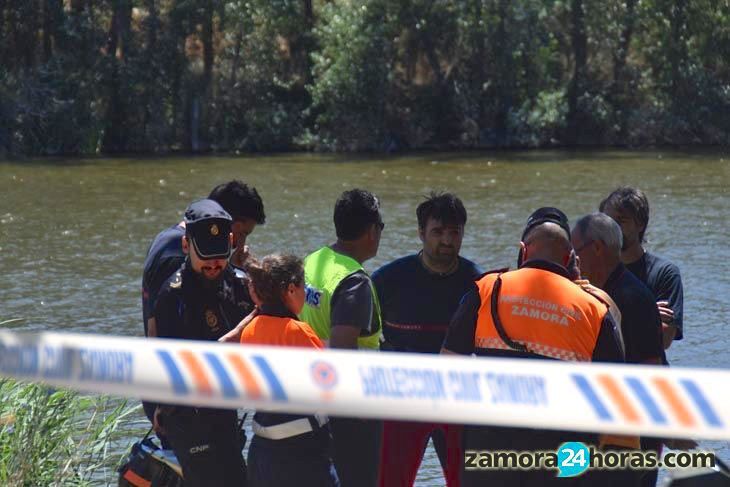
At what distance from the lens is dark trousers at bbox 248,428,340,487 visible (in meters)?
4.57

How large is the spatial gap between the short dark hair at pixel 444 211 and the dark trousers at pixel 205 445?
45.7 inches

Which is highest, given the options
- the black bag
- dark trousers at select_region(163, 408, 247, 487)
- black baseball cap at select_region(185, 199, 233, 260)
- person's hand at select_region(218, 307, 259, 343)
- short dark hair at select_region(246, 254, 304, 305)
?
black baseball cap at select_region(185, 199, 233, 260)

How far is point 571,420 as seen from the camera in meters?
2.68

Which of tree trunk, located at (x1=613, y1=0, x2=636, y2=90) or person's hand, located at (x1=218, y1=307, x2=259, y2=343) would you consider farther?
tree trunk, located at (x1=613, y1=0, x2=636, y2=90)

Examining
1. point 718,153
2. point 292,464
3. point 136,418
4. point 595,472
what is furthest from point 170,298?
point 718,153

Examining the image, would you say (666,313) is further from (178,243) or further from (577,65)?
(577,65)

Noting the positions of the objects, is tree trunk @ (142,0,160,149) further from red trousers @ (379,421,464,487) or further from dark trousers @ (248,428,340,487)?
dark trousers @ (248,428,340,487)

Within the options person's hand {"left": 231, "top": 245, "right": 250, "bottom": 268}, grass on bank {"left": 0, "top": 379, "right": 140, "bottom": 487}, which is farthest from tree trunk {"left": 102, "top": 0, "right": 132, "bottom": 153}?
person's hand {"left": 231, "top": 245, "right": 250, "bottom": 268}

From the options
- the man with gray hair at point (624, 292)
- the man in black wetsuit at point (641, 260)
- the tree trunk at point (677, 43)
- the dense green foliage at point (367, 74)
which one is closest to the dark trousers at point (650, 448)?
the man with gray hair at point (624, 292)

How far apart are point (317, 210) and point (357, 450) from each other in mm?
17444

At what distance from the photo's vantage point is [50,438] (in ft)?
19.3

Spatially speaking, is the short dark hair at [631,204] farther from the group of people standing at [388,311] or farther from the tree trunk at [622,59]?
the tree trunk at [622,59]

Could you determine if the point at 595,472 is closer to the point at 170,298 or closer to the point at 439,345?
the point at 439,345

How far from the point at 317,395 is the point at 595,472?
187 cm
